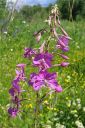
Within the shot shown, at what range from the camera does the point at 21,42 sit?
28.0 ft

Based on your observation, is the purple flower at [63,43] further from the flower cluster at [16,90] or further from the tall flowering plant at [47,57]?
the flower cluster at [16,90]

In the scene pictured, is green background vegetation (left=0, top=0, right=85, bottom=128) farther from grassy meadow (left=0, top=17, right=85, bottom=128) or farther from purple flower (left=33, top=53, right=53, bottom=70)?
purple flower (left=33, top=53, right=53, bottom=70)

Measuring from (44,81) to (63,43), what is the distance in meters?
0.20

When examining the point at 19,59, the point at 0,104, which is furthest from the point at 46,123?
the point at 19,59

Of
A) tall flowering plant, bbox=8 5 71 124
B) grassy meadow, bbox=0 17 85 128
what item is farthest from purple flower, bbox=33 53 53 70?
grassy meadow, bbox=0 17 85 128

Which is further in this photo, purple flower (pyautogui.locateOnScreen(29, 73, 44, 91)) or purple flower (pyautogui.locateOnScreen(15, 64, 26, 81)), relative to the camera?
purple flower (pyautogui.locateOnScreen(15, 64, 26, 81))

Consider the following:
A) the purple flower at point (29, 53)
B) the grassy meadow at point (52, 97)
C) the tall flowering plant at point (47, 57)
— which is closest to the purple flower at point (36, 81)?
the tall flowering plant at point (47, 57)

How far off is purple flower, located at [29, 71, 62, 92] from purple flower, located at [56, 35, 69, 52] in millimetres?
131

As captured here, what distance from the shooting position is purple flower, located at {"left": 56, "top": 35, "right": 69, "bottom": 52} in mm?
1989

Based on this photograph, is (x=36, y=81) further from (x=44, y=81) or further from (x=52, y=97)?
(x=52, y=97)

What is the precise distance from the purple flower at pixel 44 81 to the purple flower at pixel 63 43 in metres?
0.13

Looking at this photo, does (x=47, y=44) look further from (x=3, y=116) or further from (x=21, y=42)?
(x=21, y=42)

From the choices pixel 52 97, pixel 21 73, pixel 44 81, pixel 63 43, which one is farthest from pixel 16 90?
pixel 52 97

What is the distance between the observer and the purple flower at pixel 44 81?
1943 millimetres
